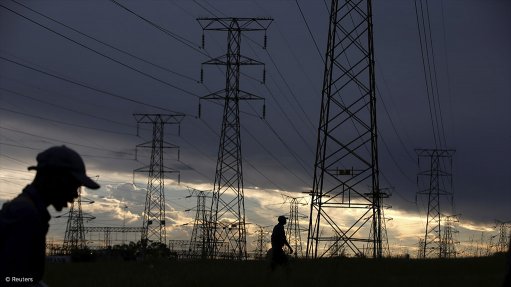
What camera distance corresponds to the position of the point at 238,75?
177 feet

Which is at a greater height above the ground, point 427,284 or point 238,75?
point 238,75

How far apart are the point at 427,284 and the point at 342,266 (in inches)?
248

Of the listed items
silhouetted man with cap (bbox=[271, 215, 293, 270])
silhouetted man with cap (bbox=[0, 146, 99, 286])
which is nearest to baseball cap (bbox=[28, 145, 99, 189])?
silhouetted man with cap (bbox=[0, 146, 99, 286])

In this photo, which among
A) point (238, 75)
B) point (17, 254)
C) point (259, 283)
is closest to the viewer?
point (17, 254)

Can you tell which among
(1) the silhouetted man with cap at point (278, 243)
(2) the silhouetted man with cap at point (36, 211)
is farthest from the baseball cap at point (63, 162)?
(1) the silhouetted man with cap at point (278, 243)

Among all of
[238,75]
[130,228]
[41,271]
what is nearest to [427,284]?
[41,271]

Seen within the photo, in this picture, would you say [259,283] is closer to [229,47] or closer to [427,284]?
[427,284]

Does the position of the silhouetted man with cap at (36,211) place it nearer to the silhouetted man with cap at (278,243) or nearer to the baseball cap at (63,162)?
the baseball cap at (63,162)

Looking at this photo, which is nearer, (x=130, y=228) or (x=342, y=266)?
(x=342, y=266)

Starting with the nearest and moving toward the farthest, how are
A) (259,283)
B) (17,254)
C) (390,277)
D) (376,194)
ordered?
(17,254), (259,283), (390,277), (376,194)

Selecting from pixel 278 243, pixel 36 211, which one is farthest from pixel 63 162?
pixel 278 243

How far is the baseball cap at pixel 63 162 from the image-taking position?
4.43 metres

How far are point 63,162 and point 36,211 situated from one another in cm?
32

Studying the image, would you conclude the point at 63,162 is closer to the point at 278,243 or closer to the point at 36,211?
the point at 36,211
